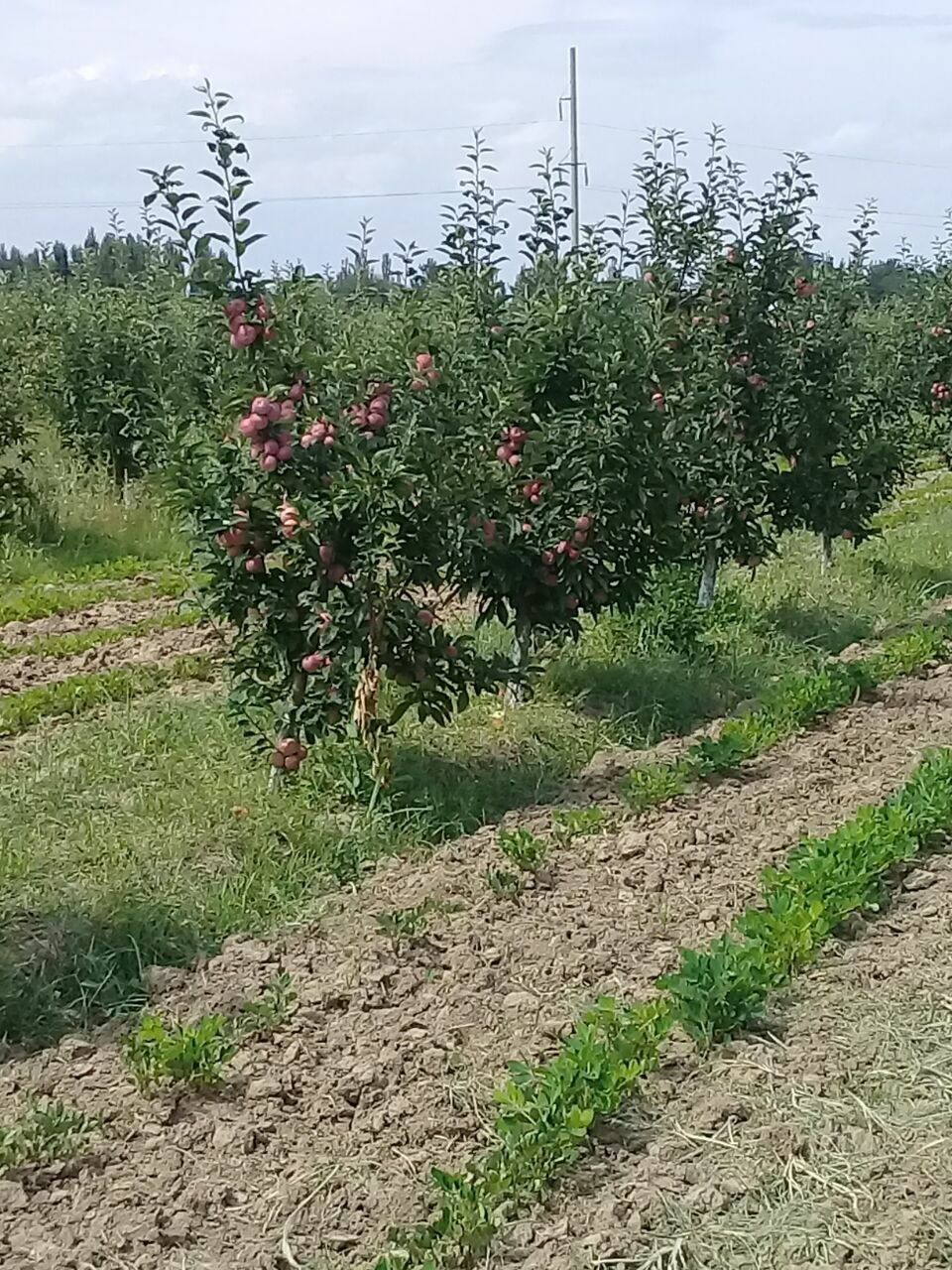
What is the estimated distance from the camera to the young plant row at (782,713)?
6586 millimetres

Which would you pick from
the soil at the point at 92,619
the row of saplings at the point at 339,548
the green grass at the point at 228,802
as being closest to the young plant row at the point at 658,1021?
the green grass at the point at 228,802

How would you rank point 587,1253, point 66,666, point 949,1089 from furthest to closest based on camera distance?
point 66,666 < point 949,1089 < point 587,1253

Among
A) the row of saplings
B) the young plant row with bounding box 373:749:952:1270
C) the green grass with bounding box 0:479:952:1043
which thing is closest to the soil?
the green grass with bounding box 0:479:952:1043

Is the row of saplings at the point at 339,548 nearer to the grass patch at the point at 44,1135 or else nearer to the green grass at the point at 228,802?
the green grass at the point at 228,802

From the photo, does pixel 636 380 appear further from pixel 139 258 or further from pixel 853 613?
pixel 139 258

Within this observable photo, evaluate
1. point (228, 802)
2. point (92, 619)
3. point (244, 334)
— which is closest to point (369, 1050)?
point (228, 802)

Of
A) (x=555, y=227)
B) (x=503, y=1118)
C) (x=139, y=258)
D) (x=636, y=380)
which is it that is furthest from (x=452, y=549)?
(x=139, y=258)

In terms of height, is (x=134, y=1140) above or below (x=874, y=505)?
below

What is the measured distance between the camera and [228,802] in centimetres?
607

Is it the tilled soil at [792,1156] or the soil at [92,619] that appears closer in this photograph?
the tilled soil at [792,1156]

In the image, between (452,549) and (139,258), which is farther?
(139,258)

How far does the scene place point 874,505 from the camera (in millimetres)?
10852

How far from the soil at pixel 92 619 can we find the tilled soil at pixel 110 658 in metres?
0.60

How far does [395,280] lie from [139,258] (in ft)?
39.9
